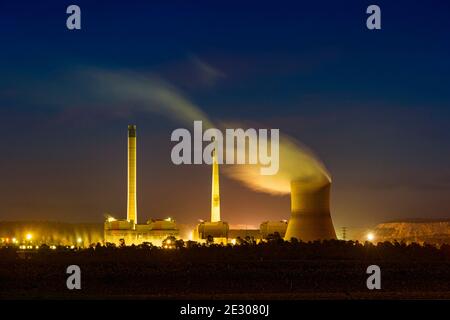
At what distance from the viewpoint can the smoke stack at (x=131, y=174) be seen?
81.5m

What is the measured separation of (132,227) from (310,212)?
99.3 feet

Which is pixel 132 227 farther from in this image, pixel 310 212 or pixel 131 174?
pixel 310 212

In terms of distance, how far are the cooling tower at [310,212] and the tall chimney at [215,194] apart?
21.9m

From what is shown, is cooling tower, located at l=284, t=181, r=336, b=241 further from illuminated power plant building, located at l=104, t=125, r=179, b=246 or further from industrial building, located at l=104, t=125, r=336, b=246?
illuminated power plant building, located at l=104, t=125, r=179, b=246

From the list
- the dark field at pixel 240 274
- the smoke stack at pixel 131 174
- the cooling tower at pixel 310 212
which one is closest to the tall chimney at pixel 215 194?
the smoke stack at pixel 131 174

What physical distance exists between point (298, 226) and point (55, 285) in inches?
1154

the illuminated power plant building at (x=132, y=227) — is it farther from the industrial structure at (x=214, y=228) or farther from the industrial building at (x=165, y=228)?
the industrial structure at (x=214, y=228)

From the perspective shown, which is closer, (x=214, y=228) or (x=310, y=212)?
(x=310, y=212)

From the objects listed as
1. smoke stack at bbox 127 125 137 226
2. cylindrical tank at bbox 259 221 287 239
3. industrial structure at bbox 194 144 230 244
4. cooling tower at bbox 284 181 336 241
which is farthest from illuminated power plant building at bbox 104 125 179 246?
cooling tower at bbox 284 181 336 241

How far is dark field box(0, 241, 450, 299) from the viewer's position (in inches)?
1094

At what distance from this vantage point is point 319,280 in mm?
33469

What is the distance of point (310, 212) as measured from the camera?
2245 inches

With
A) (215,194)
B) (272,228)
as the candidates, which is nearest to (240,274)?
(272,228)
